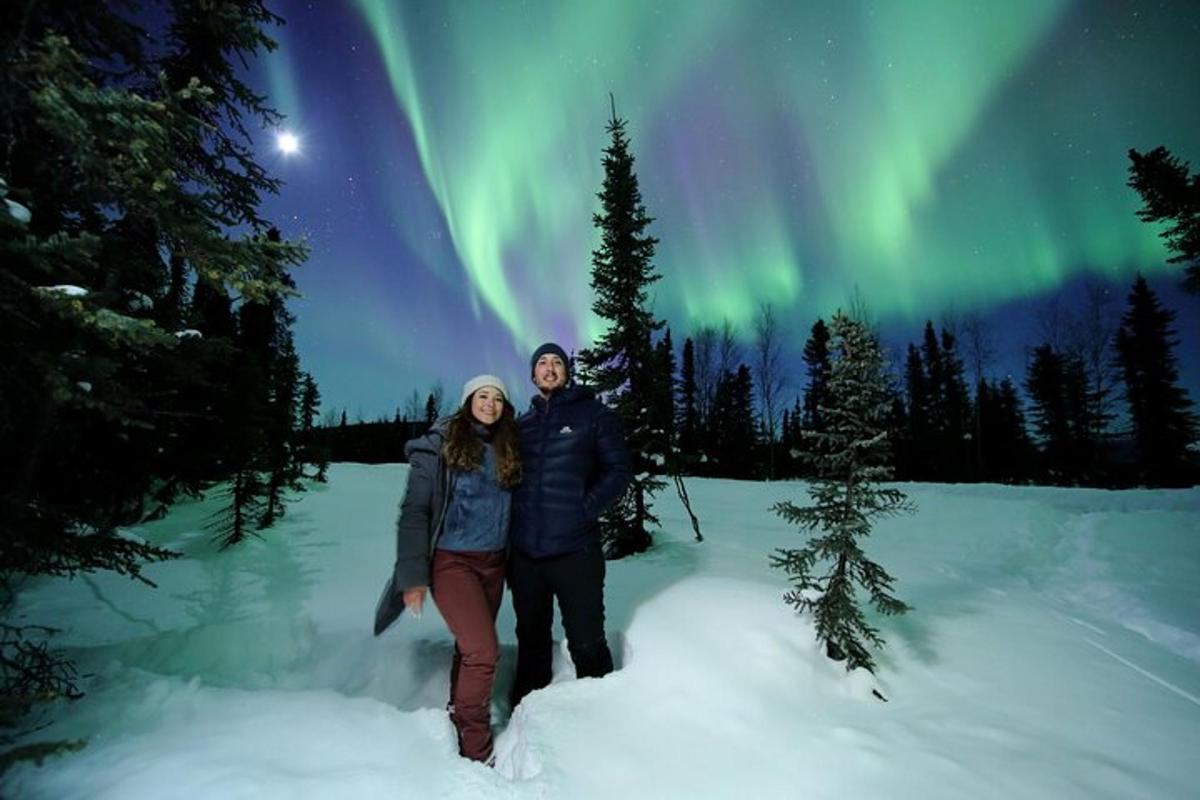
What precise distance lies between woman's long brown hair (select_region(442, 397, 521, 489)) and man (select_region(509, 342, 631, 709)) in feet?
0.56

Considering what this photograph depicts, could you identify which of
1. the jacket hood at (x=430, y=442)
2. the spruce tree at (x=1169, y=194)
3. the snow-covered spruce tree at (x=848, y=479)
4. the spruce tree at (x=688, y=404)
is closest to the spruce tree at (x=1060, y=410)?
the spruce tree at (x=688, y=404)

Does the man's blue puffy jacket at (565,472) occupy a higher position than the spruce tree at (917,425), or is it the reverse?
the spruce tree at (917,425)

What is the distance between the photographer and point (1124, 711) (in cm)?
473

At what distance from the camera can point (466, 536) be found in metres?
4.03

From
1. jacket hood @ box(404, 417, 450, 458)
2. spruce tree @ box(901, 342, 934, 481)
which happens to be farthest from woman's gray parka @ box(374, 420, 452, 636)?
spruce tree @ box(901, 342, 934, 481)

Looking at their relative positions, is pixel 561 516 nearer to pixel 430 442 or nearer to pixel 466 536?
pixel 466 536

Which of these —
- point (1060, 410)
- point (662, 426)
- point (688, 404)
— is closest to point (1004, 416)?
point (1060, 410)

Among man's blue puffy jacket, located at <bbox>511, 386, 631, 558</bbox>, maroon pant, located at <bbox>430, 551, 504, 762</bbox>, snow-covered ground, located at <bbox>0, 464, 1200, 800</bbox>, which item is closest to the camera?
snow-covered ground, located at <bbox>0, 464, 1200, 800</bbox>

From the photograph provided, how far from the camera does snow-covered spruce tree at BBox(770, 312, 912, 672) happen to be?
15.5 feet

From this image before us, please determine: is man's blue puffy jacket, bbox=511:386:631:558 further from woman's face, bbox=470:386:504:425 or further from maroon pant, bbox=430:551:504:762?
maroon pant, bbox=430:551:504:762

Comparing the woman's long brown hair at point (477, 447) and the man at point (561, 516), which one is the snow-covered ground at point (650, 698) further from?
the woman's long brown hair at point (477, 447)

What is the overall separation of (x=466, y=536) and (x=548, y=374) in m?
1.46

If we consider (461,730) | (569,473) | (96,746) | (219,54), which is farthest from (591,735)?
(219,54)

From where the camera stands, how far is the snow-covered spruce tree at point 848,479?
4.73 m
